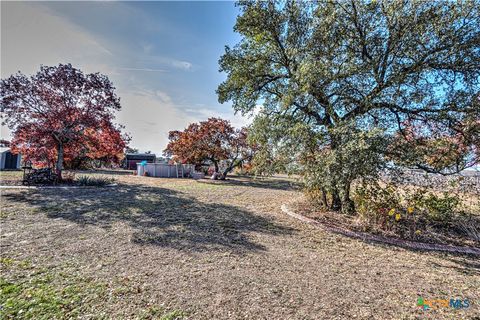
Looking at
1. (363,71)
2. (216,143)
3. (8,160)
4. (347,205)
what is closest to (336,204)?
(347,205)

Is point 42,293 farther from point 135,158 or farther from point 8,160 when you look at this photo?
point 135,158

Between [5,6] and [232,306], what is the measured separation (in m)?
8.97

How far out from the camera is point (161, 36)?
30.1ft

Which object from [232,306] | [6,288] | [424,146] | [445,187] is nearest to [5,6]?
[6,288]

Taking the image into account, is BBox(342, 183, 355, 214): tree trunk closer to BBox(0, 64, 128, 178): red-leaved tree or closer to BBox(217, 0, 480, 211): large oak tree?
BBox(217, 0, 480, 211): large oak tree

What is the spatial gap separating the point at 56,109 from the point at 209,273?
11546mm

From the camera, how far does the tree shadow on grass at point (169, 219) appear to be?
413 centimetres

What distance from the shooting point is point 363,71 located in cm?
541

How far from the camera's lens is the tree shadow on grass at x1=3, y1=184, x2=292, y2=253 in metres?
4.13

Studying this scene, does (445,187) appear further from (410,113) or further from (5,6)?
(5,6)

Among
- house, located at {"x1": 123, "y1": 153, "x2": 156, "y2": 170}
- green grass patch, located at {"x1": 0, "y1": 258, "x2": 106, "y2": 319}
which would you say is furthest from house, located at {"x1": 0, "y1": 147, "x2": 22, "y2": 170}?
green grass patch, located at {"x1": 0, "y1": 258, "x2": 106, "y2": 319}

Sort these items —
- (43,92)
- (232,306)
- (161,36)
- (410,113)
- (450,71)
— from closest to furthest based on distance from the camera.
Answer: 1. (232,306)
2. (450,71)
3. (410,113)
4. (161,36)
5. (43,92)

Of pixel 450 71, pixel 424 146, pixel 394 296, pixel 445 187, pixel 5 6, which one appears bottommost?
pixel 394 296

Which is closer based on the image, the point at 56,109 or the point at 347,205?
the point at 347,205
